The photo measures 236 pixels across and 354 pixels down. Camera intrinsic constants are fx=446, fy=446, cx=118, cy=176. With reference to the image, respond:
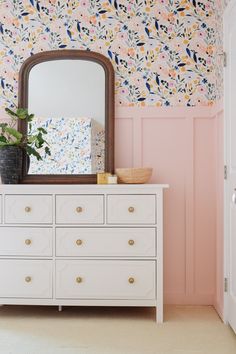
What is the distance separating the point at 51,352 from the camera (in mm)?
2574

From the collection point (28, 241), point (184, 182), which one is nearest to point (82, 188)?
point (28, 241)

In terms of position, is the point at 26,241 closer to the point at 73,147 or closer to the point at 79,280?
the point at 79,280

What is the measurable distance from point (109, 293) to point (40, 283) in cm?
49

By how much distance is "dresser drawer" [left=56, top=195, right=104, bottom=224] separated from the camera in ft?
10.2

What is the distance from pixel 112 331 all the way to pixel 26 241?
85 centimetres

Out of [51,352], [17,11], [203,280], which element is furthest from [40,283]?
[17,11]

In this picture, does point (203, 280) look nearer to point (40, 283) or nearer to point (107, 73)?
point (40, 283)

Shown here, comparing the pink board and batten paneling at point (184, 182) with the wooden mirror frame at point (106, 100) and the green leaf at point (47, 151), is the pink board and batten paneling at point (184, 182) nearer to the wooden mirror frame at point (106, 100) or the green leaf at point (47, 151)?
the wooden mirror frame at point (106, 100)

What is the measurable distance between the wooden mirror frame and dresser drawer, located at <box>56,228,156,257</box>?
54 cm

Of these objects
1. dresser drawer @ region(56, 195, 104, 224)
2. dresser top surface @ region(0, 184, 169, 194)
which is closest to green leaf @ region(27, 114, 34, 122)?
dresser top surface @ region(0, 184, 169, 194)

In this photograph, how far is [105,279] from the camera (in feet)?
10.2

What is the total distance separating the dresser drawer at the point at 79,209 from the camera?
10.2 feet

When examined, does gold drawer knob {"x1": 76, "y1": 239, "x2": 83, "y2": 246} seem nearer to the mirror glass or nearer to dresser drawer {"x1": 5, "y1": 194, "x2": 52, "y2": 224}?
dresser drawer {"x1": 5, "y1": 194, "x2": 52, "y2": 224}

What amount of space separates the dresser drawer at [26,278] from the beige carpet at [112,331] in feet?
0.64
